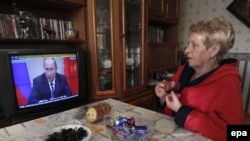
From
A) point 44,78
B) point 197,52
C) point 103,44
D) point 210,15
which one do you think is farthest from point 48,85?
point 210,15

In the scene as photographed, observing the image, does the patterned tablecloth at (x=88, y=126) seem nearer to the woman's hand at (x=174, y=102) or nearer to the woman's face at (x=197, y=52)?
the woman's hand at (x=174, y=102)

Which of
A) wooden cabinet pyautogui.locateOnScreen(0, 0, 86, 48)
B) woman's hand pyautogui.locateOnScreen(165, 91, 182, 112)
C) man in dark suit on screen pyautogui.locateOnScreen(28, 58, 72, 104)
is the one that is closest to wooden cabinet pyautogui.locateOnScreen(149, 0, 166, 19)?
wooden cabinet pyautogui.locateOnScreen(0, 0, 86, 48)

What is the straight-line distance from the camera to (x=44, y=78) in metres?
1.38

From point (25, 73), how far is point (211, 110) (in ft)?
4.01

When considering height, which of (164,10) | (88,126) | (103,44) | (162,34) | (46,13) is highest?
(164,10)

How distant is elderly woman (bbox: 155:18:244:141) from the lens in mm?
815

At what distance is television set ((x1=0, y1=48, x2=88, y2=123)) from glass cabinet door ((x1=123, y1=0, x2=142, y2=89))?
1.71 feet

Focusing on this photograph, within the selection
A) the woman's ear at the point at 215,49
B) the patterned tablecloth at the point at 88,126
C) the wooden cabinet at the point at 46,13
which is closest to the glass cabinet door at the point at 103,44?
the wooden cabinet at the point at 46,13

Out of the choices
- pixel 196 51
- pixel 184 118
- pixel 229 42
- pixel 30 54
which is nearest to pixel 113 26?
pixel 30 54

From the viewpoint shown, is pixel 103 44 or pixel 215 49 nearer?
pixel 215 49

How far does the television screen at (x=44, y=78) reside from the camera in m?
1.26

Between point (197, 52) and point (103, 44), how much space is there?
0.97m

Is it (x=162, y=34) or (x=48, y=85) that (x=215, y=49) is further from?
(x=162, y=34)

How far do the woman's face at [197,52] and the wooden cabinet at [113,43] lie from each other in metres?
0.81
